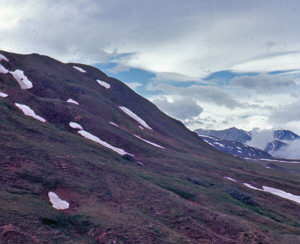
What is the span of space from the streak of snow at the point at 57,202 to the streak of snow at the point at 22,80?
4166cm

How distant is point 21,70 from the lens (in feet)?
194

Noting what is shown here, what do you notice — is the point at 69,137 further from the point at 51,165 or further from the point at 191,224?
the point at 191,224

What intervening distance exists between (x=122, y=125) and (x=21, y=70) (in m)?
28.1

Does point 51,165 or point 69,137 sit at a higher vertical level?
point 69,137

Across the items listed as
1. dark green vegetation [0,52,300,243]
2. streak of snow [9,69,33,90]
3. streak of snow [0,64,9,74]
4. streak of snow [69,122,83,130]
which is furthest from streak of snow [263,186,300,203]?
streak of snow [0,64,9,74]

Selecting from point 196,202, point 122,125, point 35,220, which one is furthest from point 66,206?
point 122,125

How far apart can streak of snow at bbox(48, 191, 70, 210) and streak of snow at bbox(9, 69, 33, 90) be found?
41658 mm

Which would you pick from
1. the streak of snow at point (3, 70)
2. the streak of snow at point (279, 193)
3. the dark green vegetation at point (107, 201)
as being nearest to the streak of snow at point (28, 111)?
the dark green vegetation at point (107, 201)

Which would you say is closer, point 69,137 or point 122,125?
point 69,137

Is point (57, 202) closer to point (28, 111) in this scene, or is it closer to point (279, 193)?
point (28, 111)

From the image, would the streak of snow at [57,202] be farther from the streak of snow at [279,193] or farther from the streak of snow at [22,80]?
the streak of snow at [22,80]

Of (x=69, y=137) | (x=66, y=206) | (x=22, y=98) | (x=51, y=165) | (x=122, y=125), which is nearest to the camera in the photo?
(x=66, y=206)

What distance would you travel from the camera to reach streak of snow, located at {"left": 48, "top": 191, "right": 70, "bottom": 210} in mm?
15544

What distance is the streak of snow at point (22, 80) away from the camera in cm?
5254
